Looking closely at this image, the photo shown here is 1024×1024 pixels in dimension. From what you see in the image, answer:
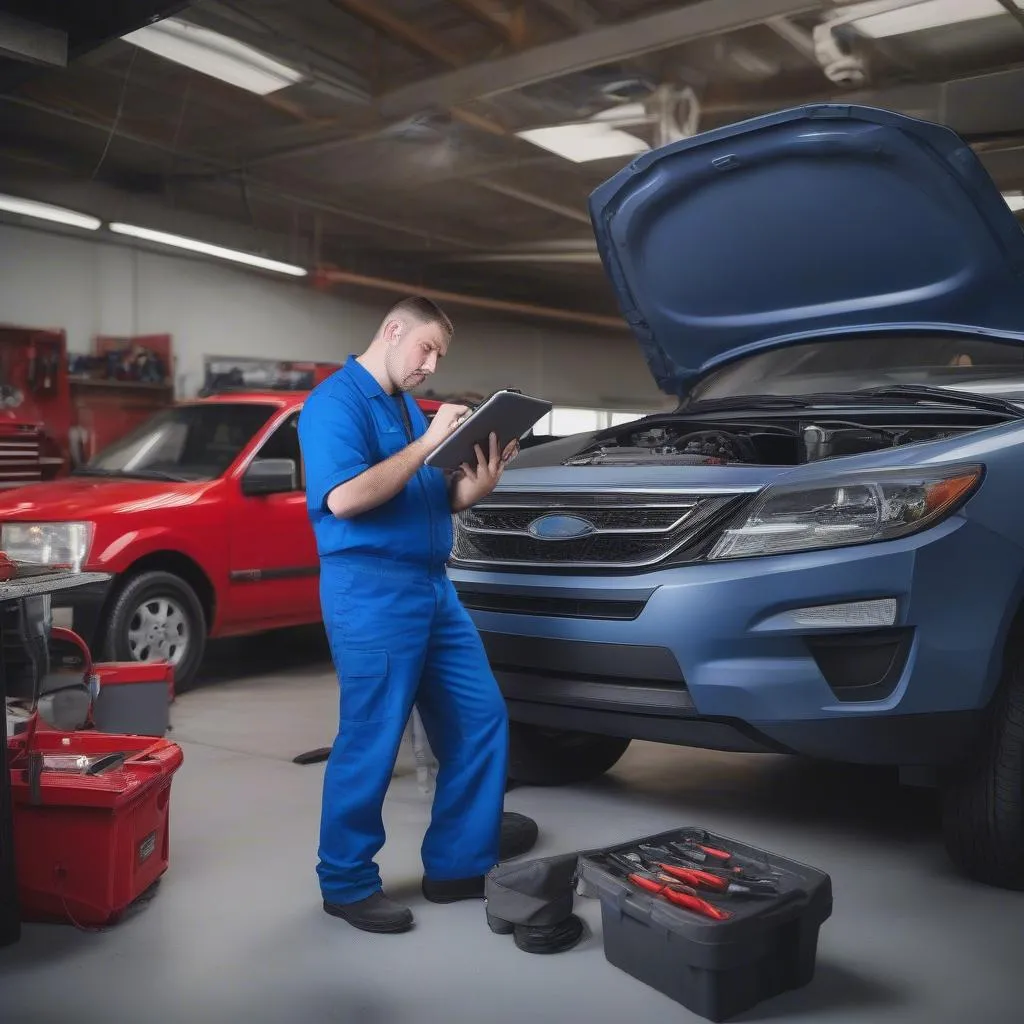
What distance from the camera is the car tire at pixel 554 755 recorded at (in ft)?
11.5

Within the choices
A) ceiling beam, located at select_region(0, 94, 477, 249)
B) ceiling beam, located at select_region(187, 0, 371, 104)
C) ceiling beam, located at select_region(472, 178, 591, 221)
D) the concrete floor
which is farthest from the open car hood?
ceiling beam, located at select_region(472, 178, 591, 221)

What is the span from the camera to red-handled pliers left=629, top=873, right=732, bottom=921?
2033 mm

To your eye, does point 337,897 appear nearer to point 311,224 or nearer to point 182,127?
point 182,127

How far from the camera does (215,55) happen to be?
7258mm

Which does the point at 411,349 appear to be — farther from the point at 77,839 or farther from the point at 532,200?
the point at 532,200

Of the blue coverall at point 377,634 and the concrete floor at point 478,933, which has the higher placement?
the blue coverall at point 377,634

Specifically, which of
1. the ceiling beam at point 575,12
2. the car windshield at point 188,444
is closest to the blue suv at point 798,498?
the car windshield at point 188,444

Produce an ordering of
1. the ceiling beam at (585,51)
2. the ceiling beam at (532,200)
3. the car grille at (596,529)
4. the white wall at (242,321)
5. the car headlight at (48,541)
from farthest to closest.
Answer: the ceiling beam at (532,200) → the white wall at (242,321) → the ceiling beam at (585,51) → the car headlight at (48,541) → the car grille at (596,529)

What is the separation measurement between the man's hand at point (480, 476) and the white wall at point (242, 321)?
23.7 ft

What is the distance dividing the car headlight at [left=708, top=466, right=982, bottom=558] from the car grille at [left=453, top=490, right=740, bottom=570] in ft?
0.32

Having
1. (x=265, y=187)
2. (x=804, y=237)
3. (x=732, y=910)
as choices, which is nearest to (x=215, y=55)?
(x=265, y=187)

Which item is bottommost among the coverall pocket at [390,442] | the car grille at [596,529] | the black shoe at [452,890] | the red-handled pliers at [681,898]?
the black shoe at [452,890]

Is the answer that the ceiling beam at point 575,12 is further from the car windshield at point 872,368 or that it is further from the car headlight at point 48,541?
the car headlight at point 48,541

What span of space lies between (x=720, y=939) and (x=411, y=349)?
1.42 meters
